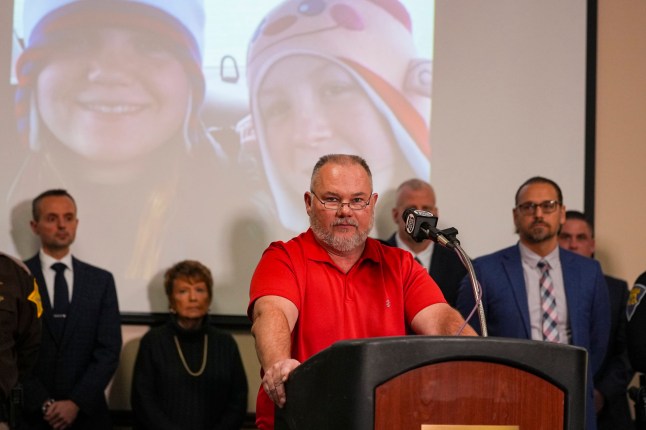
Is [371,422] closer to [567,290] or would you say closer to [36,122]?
[567,290]

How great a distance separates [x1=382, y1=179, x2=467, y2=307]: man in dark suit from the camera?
177 inches

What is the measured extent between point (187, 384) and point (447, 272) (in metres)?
1.32

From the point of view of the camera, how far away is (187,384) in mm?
4500

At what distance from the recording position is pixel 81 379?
4457 mm

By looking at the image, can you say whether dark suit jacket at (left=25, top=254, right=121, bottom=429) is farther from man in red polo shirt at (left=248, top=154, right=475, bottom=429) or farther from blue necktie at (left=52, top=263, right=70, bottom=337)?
man in red polo shirt at (left=248, top=154, right=475, bottom=429)

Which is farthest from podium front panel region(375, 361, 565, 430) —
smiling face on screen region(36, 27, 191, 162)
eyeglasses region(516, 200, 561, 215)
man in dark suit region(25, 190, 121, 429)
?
smiling face on screen region(36, 27, 191, 162)

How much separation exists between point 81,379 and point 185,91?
1504 mm

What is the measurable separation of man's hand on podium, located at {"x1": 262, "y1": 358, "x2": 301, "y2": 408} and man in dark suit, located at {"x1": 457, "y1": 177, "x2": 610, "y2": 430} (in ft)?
6.65

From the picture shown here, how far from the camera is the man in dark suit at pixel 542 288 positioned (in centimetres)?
395

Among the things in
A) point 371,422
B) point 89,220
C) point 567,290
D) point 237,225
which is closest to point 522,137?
point 567,290

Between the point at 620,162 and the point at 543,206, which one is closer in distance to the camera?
the point at 543,206

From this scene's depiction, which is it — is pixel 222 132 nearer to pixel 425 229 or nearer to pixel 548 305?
pixel 548 305

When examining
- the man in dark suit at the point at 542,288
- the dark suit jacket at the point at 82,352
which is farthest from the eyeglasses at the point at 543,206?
the dark suit jacket at the point at 82,352

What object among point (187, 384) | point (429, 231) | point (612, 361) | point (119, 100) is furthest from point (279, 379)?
point (119, 100)
